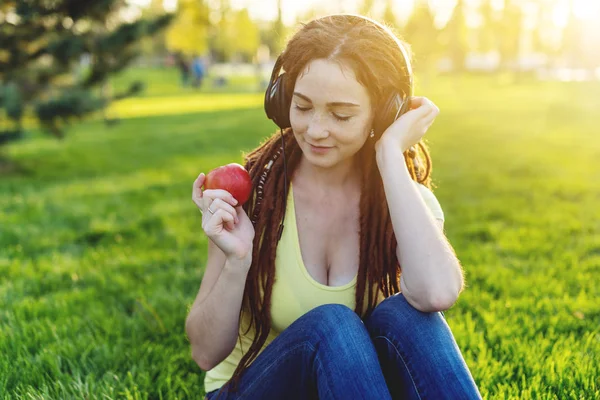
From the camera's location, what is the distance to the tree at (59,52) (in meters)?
7.14

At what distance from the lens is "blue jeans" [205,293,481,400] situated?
1815 mm

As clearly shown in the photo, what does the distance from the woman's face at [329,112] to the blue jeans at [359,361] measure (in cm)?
55

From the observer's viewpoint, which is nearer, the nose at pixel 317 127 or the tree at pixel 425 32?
the nose at pixel 317 127

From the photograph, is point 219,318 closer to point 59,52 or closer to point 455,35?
point 59,52

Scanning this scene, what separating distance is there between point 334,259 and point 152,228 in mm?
3244

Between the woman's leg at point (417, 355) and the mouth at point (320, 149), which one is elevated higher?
the mouth at point (320, 149)

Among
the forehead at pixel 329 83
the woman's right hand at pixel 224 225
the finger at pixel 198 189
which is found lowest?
the woman's right hand at pixel 224 225

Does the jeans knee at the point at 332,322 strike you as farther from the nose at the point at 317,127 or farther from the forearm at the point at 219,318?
the nose at the point at 317,127

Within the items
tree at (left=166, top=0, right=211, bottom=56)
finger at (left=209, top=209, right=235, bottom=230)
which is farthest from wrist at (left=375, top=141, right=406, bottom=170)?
tree at (left=166, top=0, right=211, bottom=56)

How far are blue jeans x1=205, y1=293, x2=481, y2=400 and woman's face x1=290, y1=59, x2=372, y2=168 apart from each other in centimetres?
55

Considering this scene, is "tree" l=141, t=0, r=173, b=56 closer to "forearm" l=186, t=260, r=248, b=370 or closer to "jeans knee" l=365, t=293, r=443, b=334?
"forearm" l=186, t=260, r=248, b=370

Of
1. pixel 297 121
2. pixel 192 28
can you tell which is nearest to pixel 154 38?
pixel 297 121

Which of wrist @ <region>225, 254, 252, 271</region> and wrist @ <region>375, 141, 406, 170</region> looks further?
wrist @ <region>375, 141, 406, 170</region>

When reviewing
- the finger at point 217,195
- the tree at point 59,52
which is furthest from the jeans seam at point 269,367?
the tree at point 59,52
